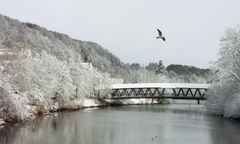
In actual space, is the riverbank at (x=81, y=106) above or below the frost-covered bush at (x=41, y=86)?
below

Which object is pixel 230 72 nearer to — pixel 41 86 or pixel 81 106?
pixel 41 86

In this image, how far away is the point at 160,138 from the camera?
35844 mm

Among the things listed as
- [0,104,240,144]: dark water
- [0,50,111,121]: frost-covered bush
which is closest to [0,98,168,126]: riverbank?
[0,50,111,121]: frost-covered bush

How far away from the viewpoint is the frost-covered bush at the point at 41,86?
40969 millimetres

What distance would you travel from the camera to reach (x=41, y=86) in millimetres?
56062

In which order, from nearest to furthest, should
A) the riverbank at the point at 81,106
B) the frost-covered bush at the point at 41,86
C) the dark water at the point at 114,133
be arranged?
the dark water at the point at 114,133
the frost-covered bush at the point at 41,86
the riverbank at the point at 81,106

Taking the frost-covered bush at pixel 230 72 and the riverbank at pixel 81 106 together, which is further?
the frost-covered bush at pixel 230 72

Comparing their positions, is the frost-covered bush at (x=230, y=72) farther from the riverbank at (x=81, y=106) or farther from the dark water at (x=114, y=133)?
the riverbank at (x=81, y=106)

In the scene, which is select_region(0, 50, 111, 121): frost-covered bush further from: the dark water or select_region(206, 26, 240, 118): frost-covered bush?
select_region(206, 26, 240, 118): frost-covered bush

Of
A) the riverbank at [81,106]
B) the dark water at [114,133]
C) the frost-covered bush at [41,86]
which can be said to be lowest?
the dark water at [114,133]

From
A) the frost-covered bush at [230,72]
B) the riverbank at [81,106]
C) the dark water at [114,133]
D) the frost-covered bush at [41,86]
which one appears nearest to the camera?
the dark water at [114,133]

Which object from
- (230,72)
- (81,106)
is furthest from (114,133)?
(81,106)

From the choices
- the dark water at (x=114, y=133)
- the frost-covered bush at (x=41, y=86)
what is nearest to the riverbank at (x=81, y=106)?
the frost-covered bush at (x=41, y=86)

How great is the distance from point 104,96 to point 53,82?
3077 cm
